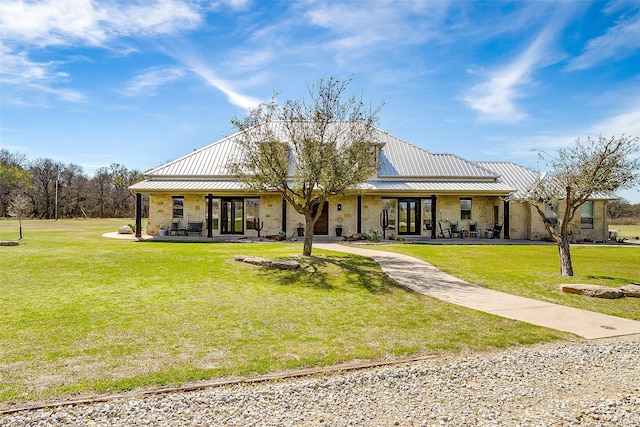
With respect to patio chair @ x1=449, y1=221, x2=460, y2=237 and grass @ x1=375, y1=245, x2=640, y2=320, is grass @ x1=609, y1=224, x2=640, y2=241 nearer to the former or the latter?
grass @ x1=375, y1=245, x2=640, y2=320

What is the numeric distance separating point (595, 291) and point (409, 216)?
14.1 meters

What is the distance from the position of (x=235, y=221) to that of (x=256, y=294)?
1415 cm

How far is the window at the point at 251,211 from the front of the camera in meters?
21.4

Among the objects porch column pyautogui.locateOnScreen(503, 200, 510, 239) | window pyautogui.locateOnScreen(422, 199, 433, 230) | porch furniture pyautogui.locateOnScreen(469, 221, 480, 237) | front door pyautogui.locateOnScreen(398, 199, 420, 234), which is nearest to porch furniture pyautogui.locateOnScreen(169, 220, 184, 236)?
front door pyautogui.locateOnScreen(398, 199, 420, 234)

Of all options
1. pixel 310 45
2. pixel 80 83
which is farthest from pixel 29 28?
pixel 310 45

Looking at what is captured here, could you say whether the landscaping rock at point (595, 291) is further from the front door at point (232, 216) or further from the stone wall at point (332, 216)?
the front door at point (232, 216)

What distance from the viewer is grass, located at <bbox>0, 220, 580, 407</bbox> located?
4.24 metres

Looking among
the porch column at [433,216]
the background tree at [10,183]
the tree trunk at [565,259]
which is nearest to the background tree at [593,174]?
the tree trunk at [565,259]

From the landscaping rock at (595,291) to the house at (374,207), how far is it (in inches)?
493

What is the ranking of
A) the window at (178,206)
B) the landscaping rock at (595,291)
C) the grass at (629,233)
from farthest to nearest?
1. the grass at (629,233)
2. the window at (178,206)
3. the landscaping rock at (595,291)

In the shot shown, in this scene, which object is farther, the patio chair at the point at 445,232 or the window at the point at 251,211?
the patio chair at the point at 445,232

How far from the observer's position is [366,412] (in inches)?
136

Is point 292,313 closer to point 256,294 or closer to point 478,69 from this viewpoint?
point 256,294

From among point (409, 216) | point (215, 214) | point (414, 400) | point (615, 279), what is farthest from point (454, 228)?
point (414, 400)
